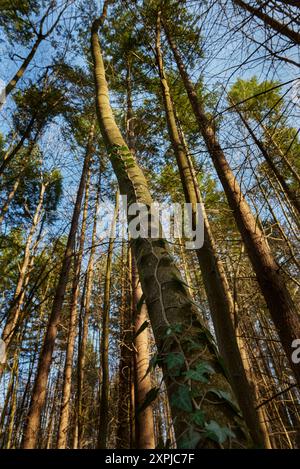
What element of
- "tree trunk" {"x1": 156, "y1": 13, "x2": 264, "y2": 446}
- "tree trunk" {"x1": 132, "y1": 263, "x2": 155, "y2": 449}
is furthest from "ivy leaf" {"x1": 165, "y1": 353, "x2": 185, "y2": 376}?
"tree trunk" {"x1": 132, "y1": 263, "x2": 155, "y2": 449}

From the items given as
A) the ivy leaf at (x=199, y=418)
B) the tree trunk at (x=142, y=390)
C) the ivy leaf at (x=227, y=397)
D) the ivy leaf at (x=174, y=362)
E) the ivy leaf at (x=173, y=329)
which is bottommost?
the ivy leaf at (x=199, y=418)

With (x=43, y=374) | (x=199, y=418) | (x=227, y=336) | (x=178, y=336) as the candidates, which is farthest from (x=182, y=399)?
(x=43, y=374)

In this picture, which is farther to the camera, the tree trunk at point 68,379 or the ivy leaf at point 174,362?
the tree trunk at point 68,379

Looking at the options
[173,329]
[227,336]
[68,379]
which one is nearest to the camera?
[173,329]

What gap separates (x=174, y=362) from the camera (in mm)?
895

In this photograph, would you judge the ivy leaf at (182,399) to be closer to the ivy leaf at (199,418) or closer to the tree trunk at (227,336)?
the ivy leaf at (199,418)

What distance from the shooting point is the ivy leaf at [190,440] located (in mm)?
706

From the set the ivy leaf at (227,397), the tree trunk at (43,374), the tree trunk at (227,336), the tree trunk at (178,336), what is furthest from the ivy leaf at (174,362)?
the tree trunk at (43,374)

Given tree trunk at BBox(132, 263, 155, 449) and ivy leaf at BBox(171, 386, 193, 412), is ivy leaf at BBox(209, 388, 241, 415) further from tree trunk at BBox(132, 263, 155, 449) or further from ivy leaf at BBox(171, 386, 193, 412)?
tree trunk at BBox(132, 263, 155, 449)

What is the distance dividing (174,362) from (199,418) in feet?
0.59

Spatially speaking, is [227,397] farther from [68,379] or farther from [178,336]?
[68,379]

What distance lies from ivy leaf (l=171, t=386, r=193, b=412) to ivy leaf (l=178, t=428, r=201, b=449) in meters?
0.06

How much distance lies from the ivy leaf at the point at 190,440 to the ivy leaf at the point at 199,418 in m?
0.02
